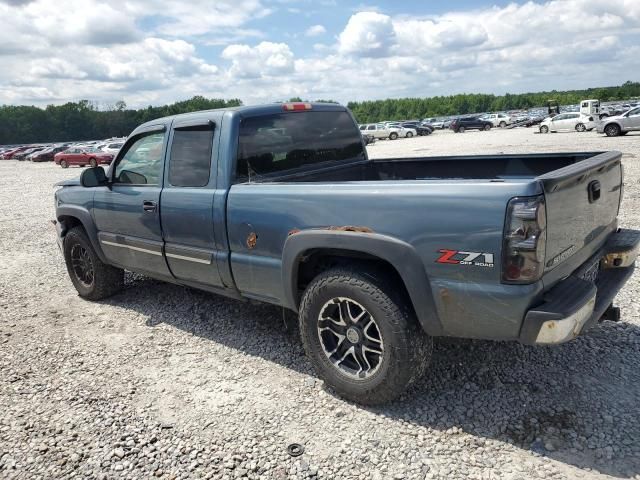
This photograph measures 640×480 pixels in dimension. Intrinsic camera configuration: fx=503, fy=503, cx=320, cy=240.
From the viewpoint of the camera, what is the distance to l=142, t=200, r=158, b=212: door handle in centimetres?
436

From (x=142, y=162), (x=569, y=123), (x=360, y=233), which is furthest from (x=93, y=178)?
(x=569, y=123)

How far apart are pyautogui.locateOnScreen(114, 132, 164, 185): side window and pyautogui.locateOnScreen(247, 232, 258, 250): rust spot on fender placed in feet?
4.21

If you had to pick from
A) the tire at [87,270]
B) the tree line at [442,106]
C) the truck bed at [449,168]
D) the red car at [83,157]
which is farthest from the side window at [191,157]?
the tree line at [442,106]

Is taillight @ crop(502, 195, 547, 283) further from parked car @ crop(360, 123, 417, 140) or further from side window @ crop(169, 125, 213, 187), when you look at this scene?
parked car @ crop(360, 123, 417, 140)

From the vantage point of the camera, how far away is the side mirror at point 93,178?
4.78 m

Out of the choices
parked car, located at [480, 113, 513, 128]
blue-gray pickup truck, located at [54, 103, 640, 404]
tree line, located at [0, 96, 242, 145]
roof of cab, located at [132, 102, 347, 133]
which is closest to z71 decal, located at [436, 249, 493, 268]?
blue-gray pickup truck, located at [54, 103, 640, 404]

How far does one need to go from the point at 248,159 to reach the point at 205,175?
14.4 inches

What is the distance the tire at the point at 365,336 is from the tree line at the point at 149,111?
97.9 metres

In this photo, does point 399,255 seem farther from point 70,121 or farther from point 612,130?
point 70,121

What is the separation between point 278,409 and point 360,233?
4.35ft

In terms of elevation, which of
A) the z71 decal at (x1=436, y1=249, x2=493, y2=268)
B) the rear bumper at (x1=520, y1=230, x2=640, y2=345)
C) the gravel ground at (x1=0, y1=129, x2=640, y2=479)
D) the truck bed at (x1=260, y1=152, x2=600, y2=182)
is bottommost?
the gravel ground at (x1=0, y1=129, x2=640, y2=479)

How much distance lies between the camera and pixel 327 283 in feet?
10.6

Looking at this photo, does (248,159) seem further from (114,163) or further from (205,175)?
(114,163)

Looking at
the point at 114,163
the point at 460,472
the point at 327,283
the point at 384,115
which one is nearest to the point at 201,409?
the point at 327,283
